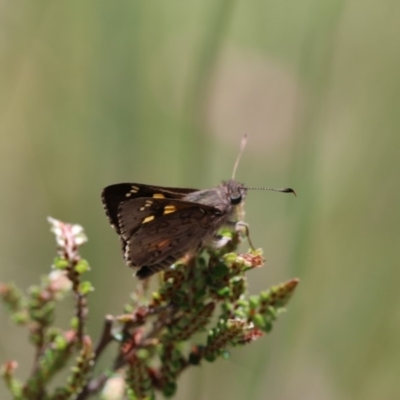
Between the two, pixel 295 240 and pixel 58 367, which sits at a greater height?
pixel 295 240

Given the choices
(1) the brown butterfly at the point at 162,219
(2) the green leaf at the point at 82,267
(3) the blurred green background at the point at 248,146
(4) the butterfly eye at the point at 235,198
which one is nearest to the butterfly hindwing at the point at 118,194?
(1) the brown butterfly at the point at 162,219

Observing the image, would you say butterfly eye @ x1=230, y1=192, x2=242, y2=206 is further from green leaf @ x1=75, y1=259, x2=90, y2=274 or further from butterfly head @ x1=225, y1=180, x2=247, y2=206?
green leaf @ x1=75, y1=259, x2=90, y2=274

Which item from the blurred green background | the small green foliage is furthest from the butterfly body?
the blurred green background

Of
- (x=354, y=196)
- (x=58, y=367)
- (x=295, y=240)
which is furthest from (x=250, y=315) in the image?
(x=354, y=196)

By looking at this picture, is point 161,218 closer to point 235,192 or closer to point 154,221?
point 154,221

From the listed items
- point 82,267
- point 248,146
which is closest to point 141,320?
point 82,267

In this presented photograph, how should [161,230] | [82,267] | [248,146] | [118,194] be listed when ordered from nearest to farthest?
1. [82,267]
2. [118,194]
3. [161,230]
4. [248,146]

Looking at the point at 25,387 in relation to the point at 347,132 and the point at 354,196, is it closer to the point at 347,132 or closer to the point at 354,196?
the point at 354,196
